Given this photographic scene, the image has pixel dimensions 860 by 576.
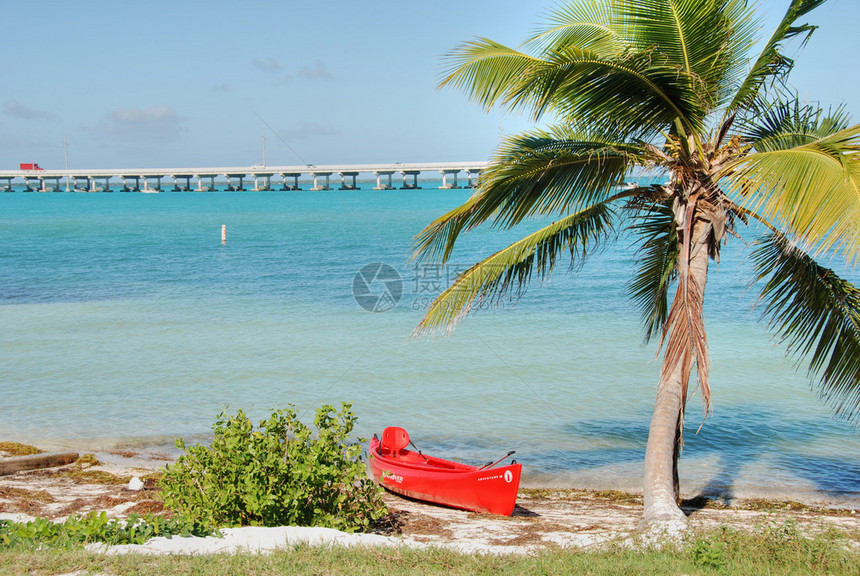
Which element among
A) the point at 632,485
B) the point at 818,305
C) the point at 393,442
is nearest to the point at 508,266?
the point at 818,305

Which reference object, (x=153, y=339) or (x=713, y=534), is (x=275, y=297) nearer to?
(x=153, y=339)

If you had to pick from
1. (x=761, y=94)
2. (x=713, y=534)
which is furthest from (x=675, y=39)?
(x=713, y=534)

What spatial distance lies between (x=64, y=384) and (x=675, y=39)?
14.7m

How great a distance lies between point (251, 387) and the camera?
52.1 feet

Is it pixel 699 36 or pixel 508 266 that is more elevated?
pixel 699 36

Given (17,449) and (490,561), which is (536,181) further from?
(17,449)

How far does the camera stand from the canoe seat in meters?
10.4

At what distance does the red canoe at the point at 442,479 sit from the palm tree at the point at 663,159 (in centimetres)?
190

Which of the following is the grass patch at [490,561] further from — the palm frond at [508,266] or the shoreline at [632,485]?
the shoreline at [632,485]

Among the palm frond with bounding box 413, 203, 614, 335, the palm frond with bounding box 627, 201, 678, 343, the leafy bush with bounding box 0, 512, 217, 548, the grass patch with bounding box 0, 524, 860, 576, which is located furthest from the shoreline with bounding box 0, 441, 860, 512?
the grass patch with bounding box 0, 524, 860, 576

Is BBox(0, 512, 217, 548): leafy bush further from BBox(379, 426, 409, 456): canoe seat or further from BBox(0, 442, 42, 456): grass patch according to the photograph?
BBox(0, 442, 42, 456): grass patch

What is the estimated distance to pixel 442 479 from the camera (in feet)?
29.9

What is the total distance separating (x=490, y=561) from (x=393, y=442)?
16.1 feet

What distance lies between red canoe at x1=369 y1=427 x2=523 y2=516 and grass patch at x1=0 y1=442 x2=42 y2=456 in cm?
573
